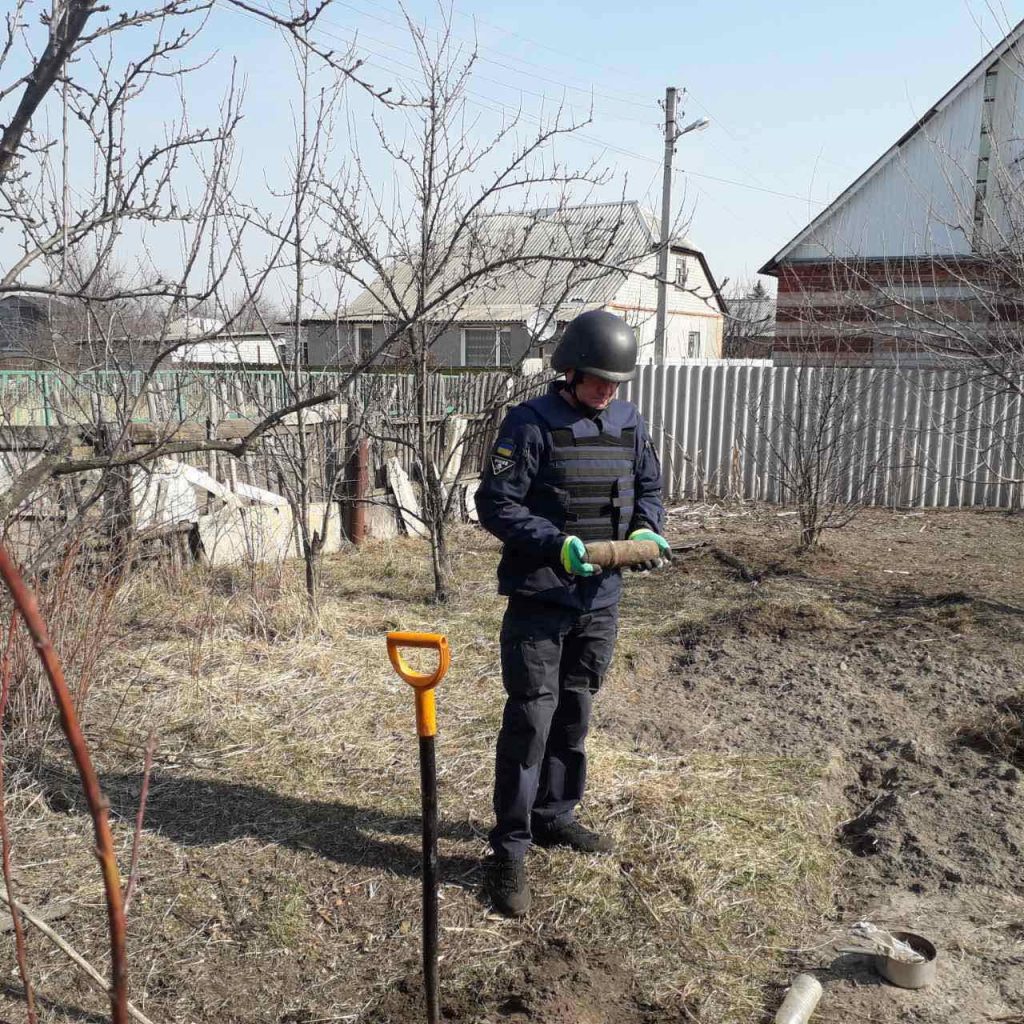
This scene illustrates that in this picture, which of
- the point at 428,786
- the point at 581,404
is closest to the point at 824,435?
the point at 581,404

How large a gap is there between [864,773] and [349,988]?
2.60 meters

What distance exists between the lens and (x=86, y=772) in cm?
85

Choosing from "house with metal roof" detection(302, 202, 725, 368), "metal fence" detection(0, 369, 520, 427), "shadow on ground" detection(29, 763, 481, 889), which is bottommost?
"shadow on ground" detection(29, 763, 481, 889)

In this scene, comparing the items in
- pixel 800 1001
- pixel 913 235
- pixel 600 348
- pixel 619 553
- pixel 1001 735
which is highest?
pixel 913 235

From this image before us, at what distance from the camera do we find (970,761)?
4230 mm

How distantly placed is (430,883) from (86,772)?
1770 mm

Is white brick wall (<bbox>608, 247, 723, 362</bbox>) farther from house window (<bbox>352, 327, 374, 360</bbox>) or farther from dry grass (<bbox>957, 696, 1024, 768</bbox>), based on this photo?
dry grass (<bbox>957, 696, 1024, 768</bbox>)

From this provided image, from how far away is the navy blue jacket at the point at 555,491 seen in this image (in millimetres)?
→ 3088

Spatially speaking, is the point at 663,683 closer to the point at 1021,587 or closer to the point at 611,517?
the point at 611,517

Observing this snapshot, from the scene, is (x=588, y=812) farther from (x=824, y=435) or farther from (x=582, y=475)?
(x=824, y=435)

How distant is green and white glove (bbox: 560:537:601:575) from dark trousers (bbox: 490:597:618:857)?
0.21 metres

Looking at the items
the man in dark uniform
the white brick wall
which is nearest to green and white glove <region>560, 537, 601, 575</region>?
the man in dark uniform

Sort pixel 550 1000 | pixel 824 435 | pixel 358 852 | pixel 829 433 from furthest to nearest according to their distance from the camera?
pixel 829 433
pixel 824 435
pixel 358 852
pixel 550 1000

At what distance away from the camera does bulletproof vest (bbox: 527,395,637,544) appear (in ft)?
10.5
